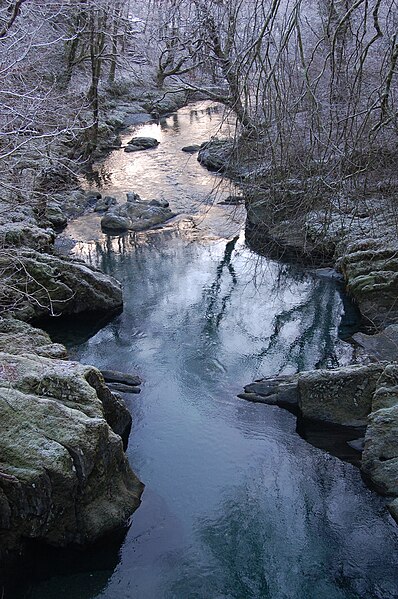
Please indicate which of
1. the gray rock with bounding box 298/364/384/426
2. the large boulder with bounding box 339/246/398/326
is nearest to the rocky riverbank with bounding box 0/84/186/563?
the gray rock with bounding box 298/364/384/426

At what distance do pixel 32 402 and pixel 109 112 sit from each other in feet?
68.3

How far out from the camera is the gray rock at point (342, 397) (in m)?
8.96

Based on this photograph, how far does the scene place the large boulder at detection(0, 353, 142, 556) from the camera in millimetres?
6438

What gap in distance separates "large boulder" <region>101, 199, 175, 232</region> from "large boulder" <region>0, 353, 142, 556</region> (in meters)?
8.75

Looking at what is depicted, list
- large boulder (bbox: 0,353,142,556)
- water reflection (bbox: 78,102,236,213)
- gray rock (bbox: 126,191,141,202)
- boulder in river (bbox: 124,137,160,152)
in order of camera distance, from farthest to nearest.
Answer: boulder in river (bbox: 124,137,160,152)
water reflection (bbox: 78,102,236,213)
gray rock (bbox: 126,191,141,202)
large boulder (bbox: 0,353,142,556)

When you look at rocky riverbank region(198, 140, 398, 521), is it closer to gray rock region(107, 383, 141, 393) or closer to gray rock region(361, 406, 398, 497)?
gray rock region(361, 406, 398, 497)

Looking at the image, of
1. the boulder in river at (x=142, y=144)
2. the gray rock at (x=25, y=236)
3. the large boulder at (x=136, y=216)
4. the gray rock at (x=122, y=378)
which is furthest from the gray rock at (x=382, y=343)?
the boulder in river at (x=142, y=144)

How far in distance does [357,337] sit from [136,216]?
25.1ft

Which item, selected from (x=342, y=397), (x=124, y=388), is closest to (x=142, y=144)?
(x=124, y=388)

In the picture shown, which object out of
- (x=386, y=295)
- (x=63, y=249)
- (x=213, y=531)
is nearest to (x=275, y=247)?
(x=386, y=295)

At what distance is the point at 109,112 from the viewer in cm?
2605

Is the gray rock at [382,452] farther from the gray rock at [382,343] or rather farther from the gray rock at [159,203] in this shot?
the gray rock at [159,203]

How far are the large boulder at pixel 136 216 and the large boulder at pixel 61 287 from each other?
379 centimetres

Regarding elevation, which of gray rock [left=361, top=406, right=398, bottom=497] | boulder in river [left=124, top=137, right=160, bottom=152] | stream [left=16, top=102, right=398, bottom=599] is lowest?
stream [left=16, top=102, right=398, bottom=599]
